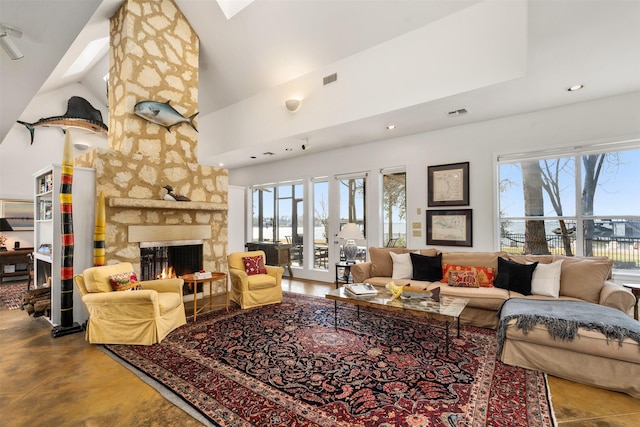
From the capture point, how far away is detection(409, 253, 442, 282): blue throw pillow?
4047 mm

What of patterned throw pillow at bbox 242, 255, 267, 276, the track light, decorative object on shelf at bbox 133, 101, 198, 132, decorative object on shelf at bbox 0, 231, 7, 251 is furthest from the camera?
decorative object on shelf at bbox 0, 231, 7, 251

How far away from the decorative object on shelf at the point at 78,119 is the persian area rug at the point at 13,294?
3.27 m

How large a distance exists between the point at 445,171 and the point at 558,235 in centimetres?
179

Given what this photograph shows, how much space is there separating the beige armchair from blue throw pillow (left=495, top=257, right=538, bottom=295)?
299cm

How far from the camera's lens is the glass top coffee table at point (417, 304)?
268 centimetres

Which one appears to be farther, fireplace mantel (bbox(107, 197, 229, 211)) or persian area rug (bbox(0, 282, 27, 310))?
persian area rug (bbox(0, 282, 27, 310))

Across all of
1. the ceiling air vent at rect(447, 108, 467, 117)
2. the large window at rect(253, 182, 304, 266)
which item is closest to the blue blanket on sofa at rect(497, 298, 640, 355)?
→ the ceiling air vent at rect(447, 108, 467, 117)

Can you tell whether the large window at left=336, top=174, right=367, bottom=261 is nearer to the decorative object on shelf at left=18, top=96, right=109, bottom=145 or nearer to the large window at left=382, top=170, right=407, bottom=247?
the large window at left=382, top=170, right=407, bottom=247

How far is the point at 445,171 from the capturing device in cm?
482

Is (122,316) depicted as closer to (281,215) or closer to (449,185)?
(281,215)

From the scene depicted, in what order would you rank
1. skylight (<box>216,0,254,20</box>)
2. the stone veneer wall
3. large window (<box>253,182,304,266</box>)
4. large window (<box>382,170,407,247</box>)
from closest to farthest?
the stone veneer wall, skylight (<box>216,0,254,20</box>), large window (<box>382,170,407,247</box>), large window (<box>253,182,304,266</box>)

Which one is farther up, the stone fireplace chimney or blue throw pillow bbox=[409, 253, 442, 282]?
the stone fireplace chimney

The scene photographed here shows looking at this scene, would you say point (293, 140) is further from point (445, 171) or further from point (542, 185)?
point (542, 185)

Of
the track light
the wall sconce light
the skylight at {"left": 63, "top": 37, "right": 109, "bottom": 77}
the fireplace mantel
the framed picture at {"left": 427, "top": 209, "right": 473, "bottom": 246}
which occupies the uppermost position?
the skylight at {"left": 63, "top": 37, "right": 109, "bottom": 77}
